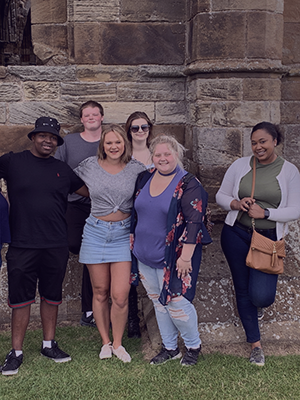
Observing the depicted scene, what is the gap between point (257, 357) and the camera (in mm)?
3432

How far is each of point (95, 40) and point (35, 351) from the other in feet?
10.3

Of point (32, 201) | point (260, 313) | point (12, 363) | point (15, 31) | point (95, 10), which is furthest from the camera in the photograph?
point (15, 31)

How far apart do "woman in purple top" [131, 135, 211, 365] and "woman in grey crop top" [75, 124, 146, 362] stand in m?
0.10

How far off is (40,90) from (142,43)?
1197mm

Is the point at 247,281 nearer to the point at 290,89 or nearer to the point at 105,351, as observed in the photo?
the point at 105,351

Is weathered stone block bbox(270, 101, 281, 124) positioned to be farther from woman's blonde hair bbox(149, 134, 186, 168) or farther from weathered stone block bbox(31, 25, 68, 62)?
weathered stone block bbox(31, 25, 68, 62)

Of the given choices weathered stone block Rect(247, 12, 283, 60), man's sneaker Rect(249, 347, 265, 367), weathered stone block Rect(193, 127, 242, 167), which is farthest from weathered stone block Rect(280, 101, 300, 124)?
man's sneaker Rect(249, 347, 265, 367)

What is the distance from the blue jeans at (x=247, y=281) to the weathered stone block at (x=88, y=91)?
6.77ft

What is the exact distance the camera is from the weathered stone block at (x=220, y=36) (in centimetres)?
416

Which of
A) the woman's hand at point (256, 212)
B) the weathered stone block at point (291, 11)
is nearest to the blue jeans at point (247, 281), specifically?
the woman's hand at point (256, 212)

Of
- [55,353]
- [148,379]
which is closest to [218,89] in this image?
[148,379]

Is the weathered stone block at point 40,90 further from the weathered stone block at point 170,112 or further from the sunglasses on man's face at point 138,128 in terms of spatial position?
the sunglasses on man's face at point 138,128

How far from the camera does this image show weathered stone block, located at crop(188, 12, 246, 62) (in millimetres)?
4164

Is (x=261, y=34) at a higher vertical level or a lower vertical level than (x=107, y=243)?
higher
